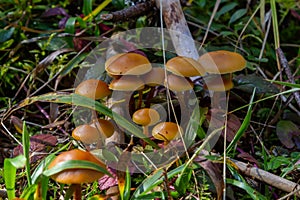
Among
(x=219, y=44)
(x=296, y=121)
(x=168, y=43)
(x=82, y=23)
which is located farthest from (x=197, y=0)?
(x=296, y=121)

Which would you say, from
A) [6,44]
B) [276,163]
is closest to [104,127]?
[276,163]

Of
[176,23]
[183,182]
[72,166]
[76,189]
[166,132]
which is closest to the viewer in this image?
[72,166]

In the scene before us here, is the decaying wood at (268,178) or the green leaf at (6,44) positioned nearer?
the decaying wood at (268,178)

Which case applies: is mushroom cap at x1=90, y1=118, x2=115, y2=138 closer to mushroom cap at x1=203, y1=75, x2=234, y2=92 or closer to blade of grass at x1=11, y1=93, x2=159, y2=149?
blade of grass at x1=11, y1=93, x2=159, y2=149

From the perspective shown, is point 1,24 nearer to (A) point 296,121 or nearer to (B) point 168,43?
(B) point 168,43

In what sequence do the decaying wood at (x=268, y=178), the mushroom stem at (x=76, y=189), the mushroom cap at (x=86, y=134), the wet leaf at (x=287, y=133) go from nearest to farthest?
the mushroom stem at (x=76, y=189), the decaying wood at (x=268, y=178), the mushroom cap at (x=86, y=134), the wet leaf at (x=287, y=133)

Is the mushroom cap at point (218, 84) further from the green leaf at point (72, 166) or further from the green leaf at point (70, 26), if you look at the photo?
the green leaf at point (70, 26)

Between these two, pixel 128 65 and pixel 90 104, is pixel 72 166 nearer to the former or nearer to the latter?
pixel 90 104

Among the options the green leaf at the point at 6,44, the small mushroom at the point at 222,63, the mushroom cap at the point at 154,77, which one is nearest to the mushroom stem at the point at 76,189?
the mushroom cap at the point at 154,77
